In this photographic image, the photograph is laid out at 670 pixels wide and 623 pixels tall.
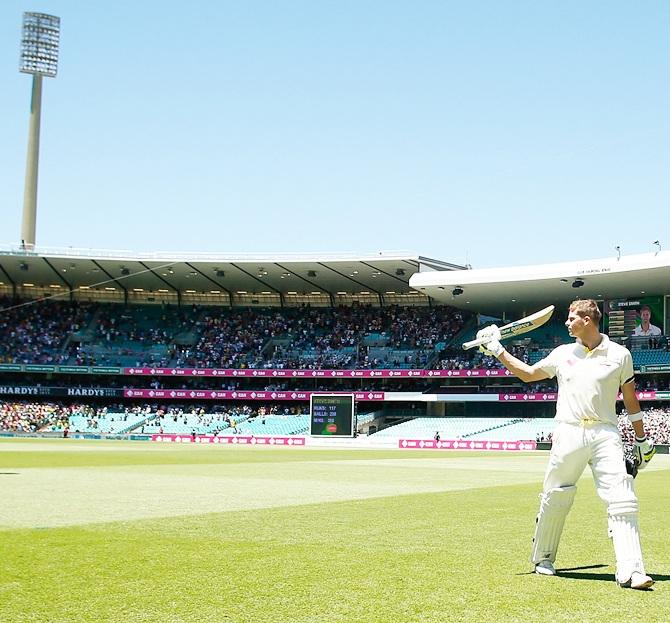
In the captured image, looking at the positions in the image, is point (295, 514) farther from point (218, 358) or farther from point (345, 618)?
point (218, 358)

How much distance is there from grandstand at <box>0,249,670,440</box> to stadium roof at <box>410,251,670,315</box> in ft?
0.59

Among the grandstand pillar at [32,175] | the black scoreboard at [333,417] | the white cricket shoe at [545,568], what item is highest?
the grandstand pillar at [32,175]

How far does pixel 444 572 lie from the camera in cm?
771

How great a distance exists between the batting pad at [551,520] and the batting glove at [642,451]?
0.66 meters

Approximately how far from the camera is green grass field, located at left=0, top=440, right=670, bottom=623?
6.09m

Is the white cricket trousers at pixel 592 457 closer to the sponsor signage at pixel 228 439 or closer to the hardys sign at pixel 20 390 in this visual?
the sponsor signage at pixel 228 439

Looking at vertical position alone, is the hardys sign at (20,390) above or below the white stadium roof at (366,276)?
below

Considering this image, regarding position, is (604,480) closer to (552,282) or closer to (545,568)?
(545,568)

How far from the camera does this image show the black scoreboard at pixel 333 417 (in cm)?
6112

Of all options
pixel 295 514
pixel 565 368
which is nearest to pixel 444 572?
pixel 565 368

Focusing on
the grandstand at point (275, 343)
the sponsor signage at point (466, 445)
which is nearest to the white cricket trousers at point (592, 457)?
the sponsor signage at point (466, 445)

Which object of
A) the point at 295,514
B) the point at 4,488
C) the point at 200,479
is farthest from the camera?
the point at 200,479

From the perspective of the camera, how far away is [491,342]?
8062mm

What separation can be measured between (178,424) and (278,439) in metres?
13.3
